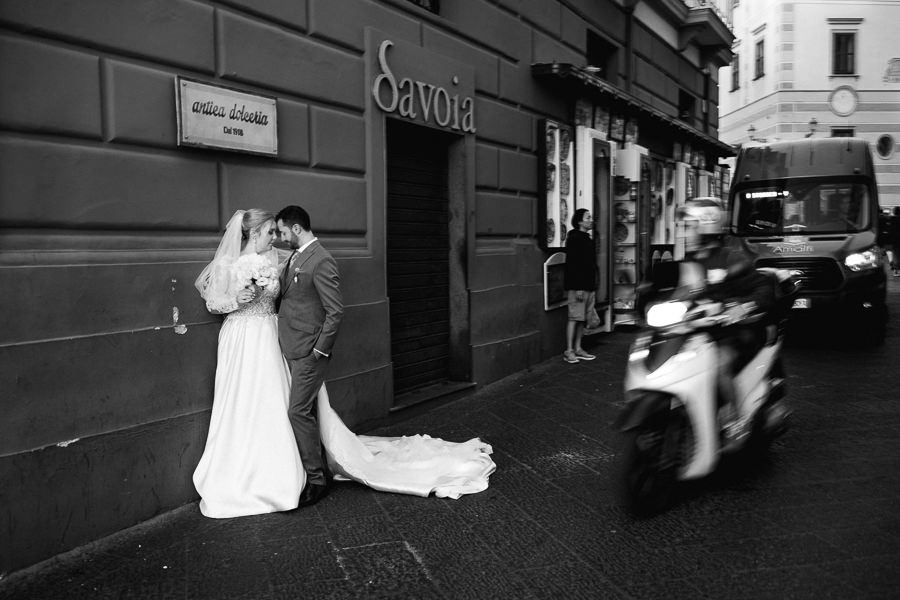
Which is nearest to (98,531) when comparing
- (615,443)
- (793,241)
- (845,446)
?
(615,443)

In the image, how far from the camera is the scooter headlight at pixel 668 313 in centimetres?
431

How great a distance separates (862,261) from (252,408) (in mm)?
8500

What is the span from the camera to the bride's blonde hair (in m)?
4.87

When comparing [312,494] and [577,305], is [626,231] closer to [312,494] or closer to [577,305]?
[577,305]

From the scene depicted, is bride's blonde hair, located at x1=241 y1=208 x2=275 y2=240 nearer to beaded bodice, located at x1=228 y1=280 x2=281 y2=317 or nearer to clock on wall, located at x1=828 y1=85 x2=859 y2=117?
beaded bodice, located at x1=228 y1=280 x2=281 y2=317

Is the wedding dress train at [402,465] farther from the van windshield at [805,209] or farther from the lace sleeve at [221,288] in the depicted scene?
the van windshield at [805,209]

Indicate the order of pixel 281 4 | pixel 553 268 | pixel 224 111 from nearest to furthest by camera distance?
pixel 224 111 < pixel 281 4 < pixel 553 268

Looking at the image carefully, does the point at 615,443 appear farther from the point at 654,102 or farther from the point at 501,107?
the point at 654,102

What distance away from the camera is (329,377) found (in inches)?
239

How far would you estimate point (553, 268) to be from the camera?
392 inches

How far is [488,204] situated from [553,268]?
181 cm

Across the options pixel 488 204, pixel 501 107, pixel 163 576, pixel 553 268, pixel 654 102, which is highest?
pixel 654 102

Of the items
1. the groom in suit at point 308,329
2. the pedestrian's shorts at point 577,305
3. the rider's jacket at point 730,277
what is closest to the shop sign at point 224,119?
the groom in suit at point 308,329

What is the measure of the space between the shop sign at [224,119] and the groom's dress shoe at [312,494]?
2.28 m
